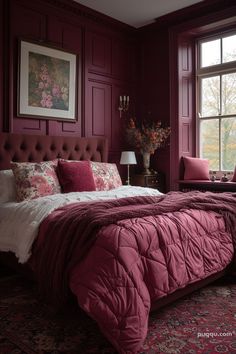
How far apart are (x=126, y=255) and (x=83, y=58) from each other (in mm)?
3417

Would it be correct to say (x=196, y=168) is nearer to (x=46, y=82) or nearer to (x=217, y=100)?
(x=217, y=100)

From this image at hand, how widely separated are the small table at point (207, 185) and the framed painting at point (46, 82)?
1.86 m

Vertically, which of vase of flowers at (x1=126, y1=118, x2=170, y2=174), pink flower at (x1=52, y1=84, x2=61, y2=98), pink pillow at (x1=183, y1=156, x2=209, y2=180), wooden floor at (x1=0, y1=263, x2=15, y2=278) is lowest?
wooden floor at (x1=0, y1=263, x2=15, y2=278)

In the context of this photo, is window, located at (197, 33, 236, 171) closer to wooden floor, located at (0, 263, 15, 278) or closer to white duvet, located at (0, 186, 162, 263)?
white duvet, located at (0, 186, 162, 263)

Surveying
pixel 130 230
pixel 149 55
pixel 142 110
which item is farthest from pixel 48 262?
pixel 149 55

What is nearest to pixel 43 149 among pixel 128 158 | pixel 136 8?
pixel 128 158

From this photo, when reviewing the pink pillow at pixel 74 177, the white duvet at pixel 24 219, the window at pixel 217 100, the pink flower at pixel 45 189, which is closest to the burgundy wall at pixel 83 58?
the pink pillow at pixel 74 177

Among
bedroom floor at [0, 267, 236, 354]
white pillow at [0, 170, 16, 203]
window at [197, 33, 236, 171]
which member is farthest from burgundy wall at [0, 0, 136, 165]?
bedroom floor at [0, 267, 236, 354]

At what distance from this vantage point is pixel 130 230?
200 centimetres

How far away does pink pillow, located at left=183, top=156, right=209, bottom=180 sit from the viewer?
484 centimetres

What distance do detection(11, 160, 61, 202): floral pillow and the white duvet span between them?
0.52ft

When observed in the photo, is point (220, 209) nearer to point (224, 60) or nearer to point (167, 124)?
point (167, 124)

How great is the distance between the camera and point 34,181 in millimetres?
3172

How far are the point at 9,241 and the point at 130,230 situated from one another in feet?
3.98
